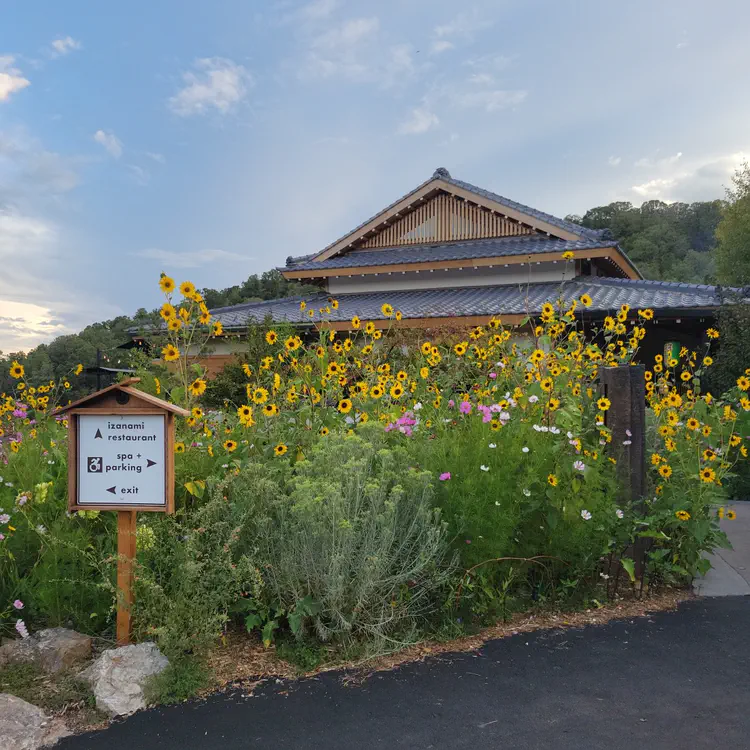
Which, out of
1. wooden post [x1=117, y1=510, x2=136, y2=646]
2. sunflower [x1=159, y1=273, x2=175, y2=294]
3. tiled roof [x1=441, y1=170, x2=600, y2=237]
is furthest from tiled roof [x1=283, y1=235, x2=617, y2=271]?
wooden post [x1=117, y1=510, x2=136, y2=646]

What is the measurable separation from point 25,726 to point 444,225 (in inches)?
759

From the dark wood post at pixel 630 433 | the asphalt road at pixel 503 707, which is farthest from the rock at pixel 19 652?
the dark wood post at pixel 630 433

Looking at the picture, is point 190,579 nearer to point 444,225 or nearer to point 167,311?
point 167,311

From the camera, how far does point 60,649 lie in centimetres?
304

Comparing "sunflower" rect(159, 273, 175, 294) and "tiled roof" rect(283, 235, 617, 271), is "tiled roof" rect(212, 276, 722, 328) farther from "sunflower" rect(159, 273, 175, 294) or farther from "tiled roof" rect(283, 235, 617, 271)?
"sunflower" rect(159, 273, 175, 294)

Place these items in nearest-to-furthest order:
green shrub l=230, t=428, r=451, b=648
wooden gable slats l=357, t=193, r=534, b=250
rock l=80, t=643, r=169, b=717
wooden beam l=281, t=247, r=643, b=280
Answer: rock l=80, t=643, r=169, b=717 < green shrub l=230, t=428, r=451, b=648 < wooden beam l=281, t=247, r=643, b=280 < wooden gable slats l=357, t=193, r=534, b=250

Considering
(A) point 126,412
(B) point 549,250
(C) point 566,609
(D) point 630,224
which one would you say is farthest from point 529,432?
(D) point 630,224

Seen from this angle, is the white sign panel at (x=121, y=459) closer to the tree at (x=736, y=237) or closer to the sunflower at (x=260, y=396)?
the sunflower at (x=260, y=396)

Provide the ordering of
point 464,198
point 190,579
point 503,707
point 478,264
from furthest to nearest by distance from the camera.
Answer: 1. point 464,198
2. point 478,264
3. point 190,579
4. point 503,707

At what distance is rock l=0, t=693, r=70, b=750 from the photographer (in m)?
2.55

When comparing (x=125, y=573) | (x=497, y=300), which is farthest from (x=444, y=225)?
(x=125, y=573)

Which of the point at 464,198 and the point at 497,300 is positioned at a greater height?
the point at 464,198

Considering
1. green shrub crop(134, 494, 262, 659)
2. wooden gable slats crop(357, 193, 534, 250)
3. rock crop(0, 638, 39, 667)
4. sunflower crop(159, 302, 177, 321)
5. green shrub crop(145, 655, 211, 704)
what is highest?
wooden gable slats crop(357, 193, 534, 250)

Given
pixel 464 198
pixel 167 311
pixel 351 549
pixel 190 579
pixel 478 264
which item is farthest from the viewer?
pixel 464 198
